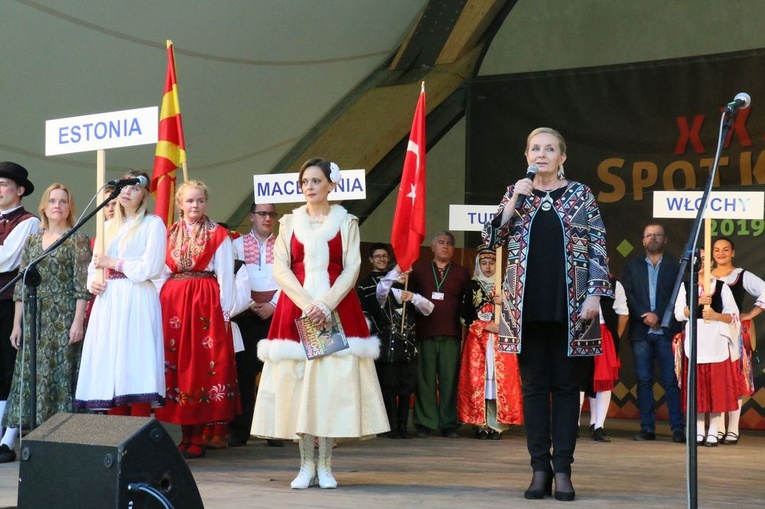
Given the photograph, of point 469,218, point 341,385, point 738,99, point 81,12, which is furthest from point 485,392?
point 738,99

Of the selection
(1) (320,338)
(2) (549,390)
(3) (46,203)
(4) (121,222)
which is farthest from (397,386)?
(2) (549,390)

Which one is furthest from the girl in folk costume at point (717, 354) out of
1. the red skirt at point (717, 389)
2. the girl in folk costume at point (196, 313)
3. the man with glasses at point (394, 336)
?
the girl in folk costume at point (196, 313)

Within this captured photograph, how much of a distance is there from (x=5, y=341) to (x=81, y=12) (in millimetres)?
2979

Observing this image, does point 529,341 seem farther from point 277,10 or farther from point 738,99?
point 277,10

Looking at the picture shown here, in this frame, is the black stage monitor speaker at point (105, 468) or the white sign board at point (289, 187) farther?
the white sign board at point (289, 187)

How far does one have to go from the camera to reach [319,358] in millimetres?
4355

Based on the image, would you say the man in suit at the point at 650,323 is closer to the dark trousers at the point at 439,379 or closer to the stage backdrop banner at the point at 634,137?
the dark trousers at the point at 439,379

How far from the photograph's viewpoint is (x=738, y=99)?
324cm

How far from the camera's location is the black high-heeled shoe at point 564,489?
13.0 feet

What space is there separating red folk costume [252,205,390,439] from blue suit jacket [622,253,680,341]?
139 inches

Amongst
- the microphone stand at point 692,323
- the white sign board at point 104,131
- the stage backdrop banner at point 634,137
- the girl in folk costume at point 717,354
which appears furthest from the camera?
the stage backdrop banner at point 634,137

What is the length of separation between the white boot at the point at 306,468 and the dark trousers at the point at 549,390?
0.90 m

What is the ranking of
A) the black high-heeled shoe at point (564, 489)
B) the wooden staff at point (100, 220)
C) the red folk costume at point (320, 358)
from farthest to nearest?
the wooden staff at point (100, 220) → the red folk costume at point (320, 358) → the black high-heeled shoe at point (564, 489)

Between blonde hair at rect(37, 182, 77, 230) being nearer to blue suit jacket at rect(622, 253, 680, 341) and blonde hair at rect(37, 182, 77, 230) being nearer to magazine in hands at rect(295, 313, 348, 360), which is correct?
magazine in hands at rect(295, 313, 348, 360)
